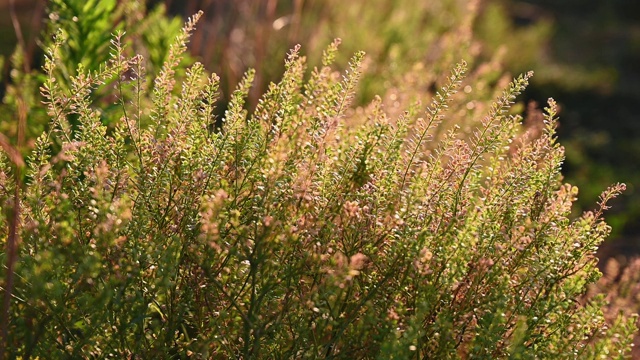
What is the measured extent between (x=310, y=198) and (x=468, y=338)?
58 centimetres

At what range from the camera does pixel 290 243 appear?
5.78ft

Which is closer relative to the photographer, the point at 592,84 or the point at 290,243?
the point at 290,243

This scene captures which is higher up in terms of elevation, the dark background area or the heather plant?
the dark background area

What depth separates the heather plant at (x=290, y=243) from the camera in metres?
1.71

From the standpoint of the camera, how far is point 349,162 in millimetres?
1994

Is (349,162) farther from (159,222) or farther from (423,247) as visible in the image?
(159,222)

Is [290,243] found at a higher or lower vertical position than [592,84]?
lower

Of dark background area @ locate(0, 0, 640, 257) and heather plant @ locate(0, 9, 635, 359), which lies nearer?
heather plant @ locate(0, 9, 635, 359)

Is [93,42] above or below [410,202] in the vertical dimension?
above

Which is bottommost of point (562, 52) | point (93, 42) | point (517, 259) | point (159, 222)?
point (159, 222)

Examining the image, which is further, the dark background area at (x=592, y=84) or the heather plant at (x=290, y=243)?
the dark background area at (x=592, y=84)

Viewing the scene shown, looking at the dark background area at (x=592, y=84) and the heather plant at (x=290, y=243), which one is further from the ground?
the dark background area at (x=592, y=84)

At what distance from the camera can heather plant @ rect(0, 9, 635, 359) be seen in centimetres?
171

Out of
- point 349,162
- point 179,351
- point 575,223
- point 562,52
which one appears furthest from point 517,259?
point 562,52
